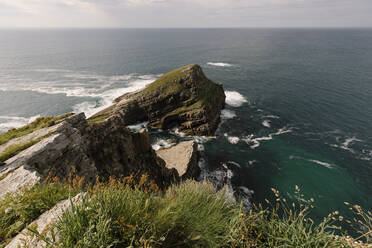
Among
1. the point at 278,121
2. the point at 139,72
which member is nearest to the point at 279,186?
the point at 278,121

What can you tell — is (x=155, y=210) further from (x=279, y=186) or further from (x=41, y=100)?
(x=41, y=100)

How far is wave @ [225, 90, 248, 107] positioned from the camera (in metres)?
58.3

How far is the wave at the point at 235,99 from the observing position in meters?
58.3

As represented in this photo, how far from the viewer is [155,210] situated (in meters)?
4.92

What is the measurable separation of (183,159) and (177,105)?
74.1 ft

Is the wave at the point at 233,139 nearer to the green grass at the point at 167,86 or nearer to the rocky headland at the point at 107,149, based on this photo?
the rocky headland at the point at 107,149

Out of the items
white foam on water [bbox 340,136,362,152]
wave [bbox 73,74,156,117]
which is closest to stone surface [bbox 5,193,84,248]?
white foam on water [bbox 340,136,362,152]

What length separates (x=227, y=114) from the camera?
52.1 m

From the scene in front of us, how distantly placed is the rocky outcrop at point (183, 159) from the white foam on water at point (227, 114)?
21364 mm

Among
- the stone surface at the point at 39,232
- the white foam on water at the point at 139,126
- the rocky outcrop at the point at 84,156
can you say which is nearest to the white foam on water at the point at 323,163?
the rocky outcrop at the point at 84,156

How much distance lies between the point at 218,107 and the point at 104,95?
135 ft

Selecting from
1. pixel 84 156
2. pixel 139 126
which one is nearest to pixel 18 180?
pixel 84 156

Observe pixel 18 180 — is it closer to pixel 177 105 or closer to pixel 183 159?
pixel 183 159

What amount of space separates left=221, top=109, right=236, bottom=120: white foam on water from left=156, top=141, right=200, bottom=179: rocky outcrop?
2136 cm
